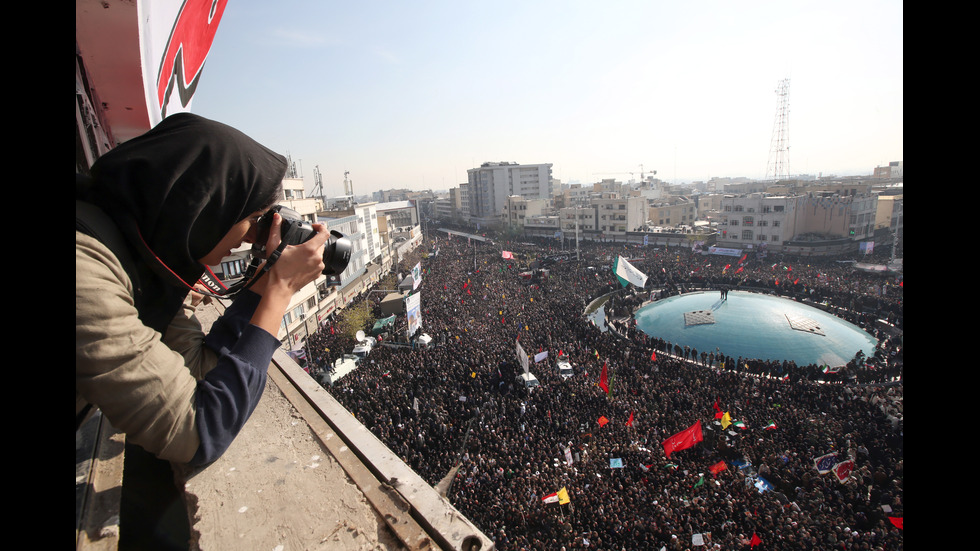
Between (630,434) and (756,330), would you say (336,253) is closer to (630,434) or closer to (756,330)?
(630,434)

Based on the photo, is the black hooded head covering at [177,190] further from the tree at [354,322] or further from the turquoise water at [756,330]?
the turquoise water at [756,330]

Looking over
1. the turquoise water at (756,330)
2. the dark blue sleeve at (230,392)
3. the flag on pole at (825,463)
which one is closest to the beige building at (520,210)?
the turquoise water at (756,330)

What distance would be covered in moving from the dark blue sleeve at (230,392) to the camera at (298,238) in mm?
356

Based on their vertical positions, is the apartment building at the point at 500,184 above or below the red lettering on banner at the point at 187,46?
above

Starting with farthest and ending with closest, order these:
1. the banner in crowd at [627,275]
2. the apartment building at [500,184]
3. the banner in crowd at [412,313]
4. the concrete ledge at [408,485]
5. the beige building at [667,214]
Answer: the apartment building at [500,184] → the beige building at [667,214] → the banner in crowd at [627,275] → the banner in crowd at [412,313] → the concrete ledge at [408,485]

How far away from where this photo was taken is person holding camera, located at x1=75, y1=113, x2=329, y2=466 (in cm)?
96

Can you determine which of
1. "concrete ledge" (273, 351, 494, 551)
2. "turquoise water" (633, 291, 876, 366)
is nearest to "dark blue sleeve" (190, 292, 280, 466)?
"concrete ledge" (273, 351, 494, 551)

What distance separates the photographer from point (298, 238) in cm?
155

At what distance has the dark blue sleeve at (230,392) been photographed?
112cm

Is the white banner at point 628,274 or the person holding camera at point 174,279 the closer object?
the person holding camera at point 174,279

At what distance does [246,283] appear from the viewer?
1.67 metres

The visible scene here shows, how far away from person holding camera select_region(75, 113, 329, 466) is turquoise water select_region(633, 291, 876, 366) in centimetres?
1964

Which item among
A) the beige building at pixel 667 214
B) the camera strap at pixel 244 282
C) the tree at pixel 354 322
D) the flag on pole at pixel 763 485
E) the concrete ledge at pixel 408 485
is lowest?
the flag on pole at pixel 763 485

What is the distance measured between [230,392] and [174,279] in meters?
0.43
